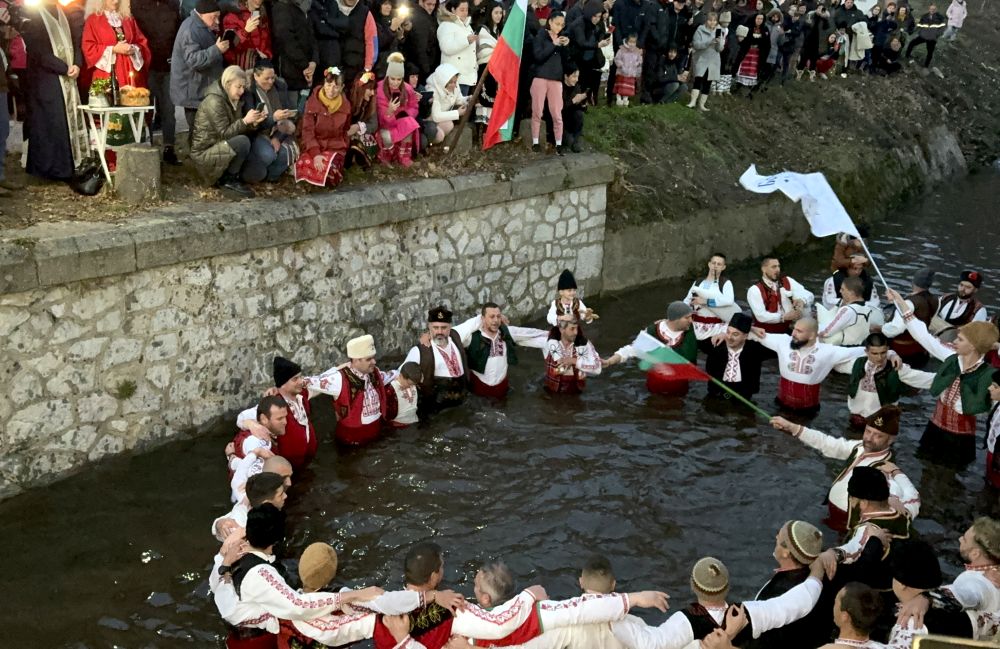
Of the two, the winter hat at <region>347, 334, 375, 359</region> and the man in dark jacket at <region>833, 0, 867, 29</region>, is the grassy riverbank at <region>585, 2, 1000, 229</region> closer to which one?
the man in dark jacket at <region>833, 0, 867, 29</region>

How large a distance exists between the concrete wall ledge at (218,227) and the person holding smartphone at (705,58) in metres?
5.68

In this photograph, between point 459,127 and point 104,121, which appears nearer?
point 104,121

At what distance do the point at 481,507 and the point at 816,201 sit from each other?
5766mm

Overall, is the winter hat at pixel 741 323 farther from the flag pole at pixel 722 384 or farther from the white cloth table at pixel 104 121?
the white cloth table at pixel 104 121

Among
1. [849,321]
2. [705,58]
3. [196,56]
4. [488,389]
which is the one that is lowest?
[488,389]

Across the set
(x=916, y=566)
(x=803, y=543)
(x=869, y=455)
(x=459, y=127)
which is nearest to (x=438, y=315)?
(x=459, y=127)

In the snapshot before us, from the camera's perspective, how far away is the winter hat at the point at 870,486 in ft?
22.3

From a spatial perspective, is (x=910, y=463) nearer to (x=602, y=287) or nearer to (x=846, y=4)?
(x=602, y=287)

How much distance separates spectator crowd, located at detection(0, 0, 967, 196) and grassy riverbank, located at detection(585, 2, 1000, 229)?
38.9 inches

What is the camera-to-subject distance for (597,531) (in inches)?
311

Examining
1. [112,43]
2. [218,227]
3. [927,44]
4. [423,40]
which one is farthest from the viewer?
[927,44]

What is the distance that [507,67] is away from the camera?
1122cm

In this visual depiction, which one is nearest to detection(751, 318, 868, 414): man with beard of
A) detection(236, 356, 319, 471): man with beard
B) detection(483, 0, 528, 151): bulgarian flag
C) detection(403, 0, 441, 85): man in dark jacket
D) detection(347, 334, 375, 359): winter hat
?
detection(483, 0, 528, 151): bulgarian flag

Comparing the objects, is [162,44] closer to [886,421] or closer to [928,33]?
[886,421]
